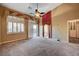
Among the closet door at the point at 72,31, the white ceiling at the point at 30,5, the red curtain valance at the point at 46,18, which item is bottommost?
the closet door at the point at 72,31

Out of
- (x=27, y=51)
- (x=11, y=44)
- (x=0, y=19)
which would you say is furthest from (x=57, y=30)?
(x=0, y=19)

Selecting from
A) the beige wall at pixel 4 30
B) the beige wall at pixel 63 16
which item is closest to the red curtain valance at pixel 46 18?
the beige wall at pixel 63 16

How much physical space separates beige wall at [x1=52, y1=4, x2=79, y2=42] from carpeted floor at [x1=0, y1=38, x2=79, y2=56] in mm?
219

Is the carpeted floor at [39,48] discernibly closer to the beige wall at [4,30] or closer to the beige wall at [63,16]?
the beige wall at [4,30]

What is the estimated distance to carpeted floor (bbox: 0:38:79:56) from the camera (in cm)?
248

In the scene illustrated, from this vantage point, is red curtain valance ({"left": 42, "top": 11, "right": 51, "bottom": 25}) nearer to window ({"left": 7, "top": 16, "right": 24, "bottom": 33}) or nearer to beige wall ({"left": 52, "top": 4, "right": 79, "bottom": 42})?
beige wall ({"left": 52, "top": 4, "right": 79, "bottom": 42})

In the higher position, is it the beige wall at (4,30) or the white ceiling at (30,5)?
the white ceiling at (30,5)

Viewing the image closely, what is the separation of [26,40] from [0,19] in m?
0.72

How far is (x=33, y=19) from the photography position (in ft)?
8.74

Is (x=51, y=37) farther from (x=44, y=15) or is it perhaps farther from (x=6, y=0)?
(x=6, y=0)

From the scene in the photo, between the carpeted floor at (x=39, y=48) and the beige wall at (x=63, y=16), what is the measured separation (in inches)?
8.6

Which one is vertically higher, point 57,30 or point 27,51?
A: point 57,30

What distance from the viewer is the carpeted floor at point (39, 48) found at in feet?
8.13

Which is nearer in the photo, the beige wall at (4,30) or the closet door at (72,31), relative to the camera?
the beige wall at (4,30)
